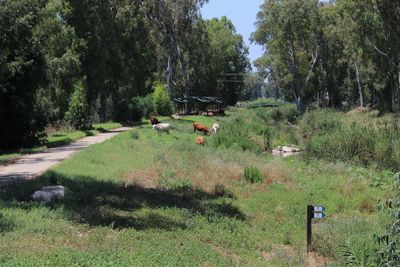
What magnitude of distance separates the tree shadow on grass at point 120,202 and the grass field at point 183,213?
0.03 meters

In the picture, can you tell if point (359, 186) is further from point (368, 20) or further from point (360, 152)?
point (368, 20)

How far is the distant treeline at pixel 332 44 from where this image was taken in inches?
2077

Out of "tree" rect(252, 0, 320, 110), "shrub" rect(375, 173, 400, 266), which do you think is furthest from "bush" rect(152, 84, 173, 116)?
"shrub" rect(375, 173, 400, 266)

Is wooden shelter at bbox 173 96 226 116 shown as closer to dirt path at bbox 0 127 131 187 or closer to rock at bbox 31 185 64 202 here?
dirt path at bbox 0 127 131 187

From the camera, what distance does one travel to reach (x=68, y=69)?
36.6m

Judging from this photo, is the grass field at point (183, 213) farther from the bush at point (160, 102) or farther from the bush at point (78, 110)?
the bush at point (160, 102)

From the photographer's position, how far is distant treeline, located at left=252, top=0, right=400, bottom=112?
173ft

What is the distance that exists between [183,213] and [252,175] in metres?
6.03

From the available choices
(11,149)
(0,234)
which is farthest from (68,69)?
(0,234)

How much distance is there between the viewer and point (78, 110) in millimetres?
34938

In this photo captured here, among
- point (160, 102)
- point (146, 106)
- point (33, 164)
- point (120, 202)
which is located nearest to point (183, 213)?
point (120, 202)

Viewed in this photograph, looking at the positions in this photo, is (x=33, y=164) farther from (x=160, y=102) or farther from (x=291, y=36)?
(x=291, y=36)

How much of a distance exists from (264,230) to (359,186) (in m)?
6.25

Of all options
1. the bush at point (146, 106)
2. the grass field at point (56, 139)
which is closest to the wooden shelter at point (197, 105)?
the bush at point (146, 106)
